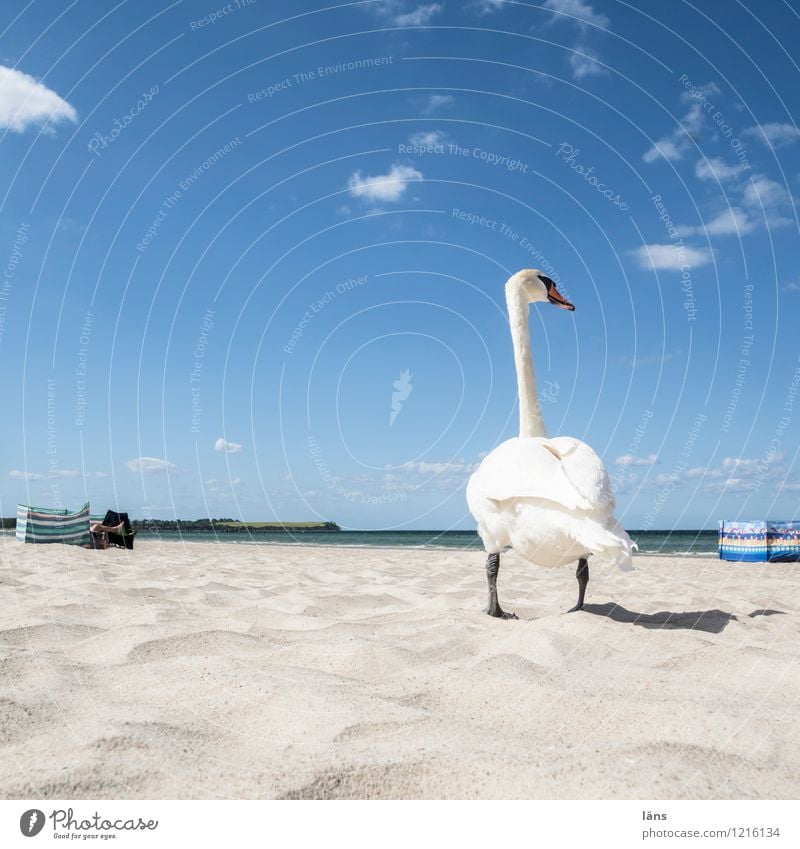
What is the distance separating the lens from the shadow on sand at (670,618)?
5.45 meters

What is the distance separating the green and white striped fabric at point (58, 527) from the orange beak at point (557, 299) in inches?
450

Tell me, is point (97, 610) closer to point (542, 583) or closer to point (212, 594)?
point (212, 594)

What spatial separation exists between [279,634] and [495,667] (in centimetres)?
174

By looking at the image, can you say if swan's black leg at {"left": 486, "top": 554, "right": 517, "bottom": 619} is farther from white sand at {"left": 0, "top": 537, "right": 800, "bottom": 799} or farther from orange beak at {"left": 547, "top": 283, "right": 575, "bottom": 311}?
orange beak at {"left": 547, "top": 283, "right": 575, "bottom": 311}

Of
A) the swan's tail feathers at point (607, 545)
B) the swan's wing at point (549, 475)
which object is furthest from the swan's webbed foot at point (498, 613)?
the swan's tail feathers at point (607, 545)

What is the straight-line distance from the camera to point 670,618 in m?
5.89

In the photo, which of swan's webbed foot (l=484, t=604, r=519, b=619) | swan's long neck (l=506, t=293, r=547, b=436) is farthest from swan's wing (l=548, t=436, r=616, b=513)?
swan's webbed foot (l=484, t=604, r=519, b=619)

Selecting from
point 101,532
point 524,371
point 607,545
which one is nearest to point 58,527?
point 101,532

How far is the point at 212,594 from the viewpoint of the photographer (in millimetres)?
6188

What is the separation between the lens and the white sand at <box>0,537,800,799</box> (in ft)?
7.27

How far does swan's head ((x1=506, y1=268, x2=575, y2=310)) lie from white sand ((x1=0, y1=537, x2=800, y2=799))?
11.3 ft

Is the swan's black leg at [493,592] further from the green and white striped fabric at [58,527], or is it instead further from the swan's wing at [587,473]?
the green and white striped fabric at [58,527]

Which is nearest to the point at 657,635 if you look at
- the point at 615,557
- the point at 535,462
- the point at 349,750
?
the point at 615,557

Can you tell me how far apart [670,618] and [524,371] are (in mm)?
2713
